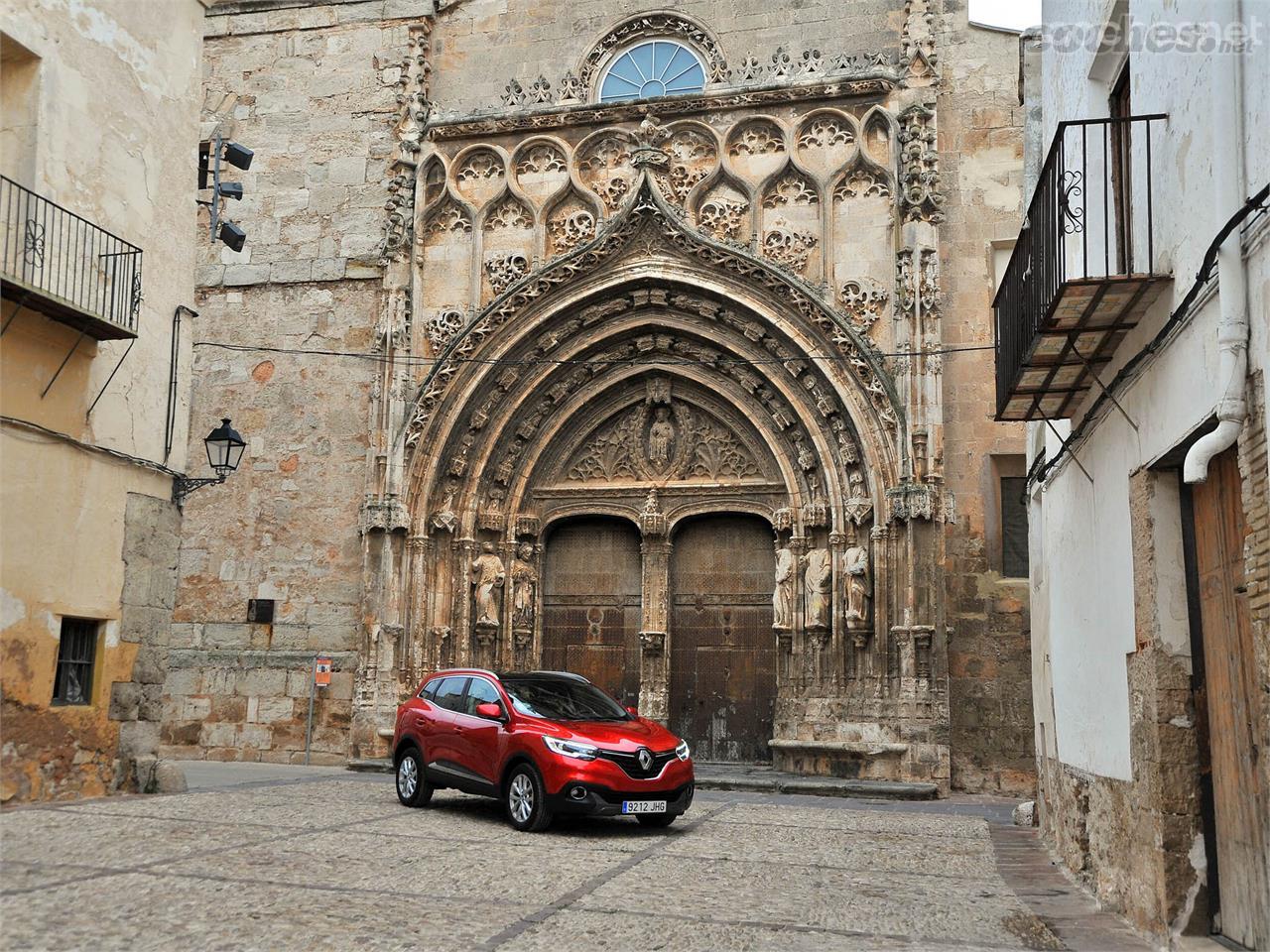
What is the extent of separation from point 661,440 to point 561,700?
7.40m

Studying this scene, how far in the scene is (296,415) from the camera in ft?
63.0

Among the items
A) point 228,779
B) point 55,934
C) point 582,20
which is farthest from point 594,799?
point 582,20

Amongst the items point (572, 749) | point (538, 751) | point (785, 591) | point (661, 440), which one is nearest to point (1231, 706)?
point (572, 749)

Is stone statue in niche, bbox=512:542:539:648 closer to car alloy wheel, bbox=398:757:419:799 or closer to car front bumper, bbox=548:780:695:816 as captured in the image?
car alloy wheel, bbox=398:757:419:799

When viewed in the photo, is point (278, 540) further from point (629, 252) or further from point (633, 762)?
point (633, 762)

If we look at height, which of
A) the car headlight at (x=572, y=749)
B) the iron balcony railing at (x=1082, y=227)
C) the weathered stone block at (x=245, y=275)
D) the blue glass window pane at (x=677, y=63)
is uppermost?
the blue glass window pane at (x=677, y=63)

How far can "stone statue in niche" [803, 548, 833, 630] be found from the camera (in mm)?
16906

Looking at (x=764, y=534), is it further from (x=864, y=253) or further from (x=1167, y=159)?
(x=1167, y=159)

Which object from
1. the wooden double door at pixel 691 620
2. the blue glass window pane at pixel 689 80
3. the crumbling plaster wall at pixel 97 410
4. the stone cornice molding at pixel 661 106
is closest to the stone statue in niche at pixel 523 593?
the wooden double door at pixel 691 620

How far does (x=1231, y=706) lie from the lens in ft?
20.2

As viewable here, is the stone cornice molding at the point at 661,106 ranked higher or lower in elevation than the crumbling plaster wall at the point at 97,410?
higher

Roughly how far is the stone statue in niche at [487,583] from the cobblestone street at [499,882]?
5661 millimetres

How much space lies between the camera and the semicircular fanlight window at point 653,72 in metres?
19.3

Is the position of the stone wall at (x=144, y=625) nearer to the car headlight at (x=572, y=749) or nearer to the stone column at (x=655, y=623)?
the car headlight at (x=572, y=749)
